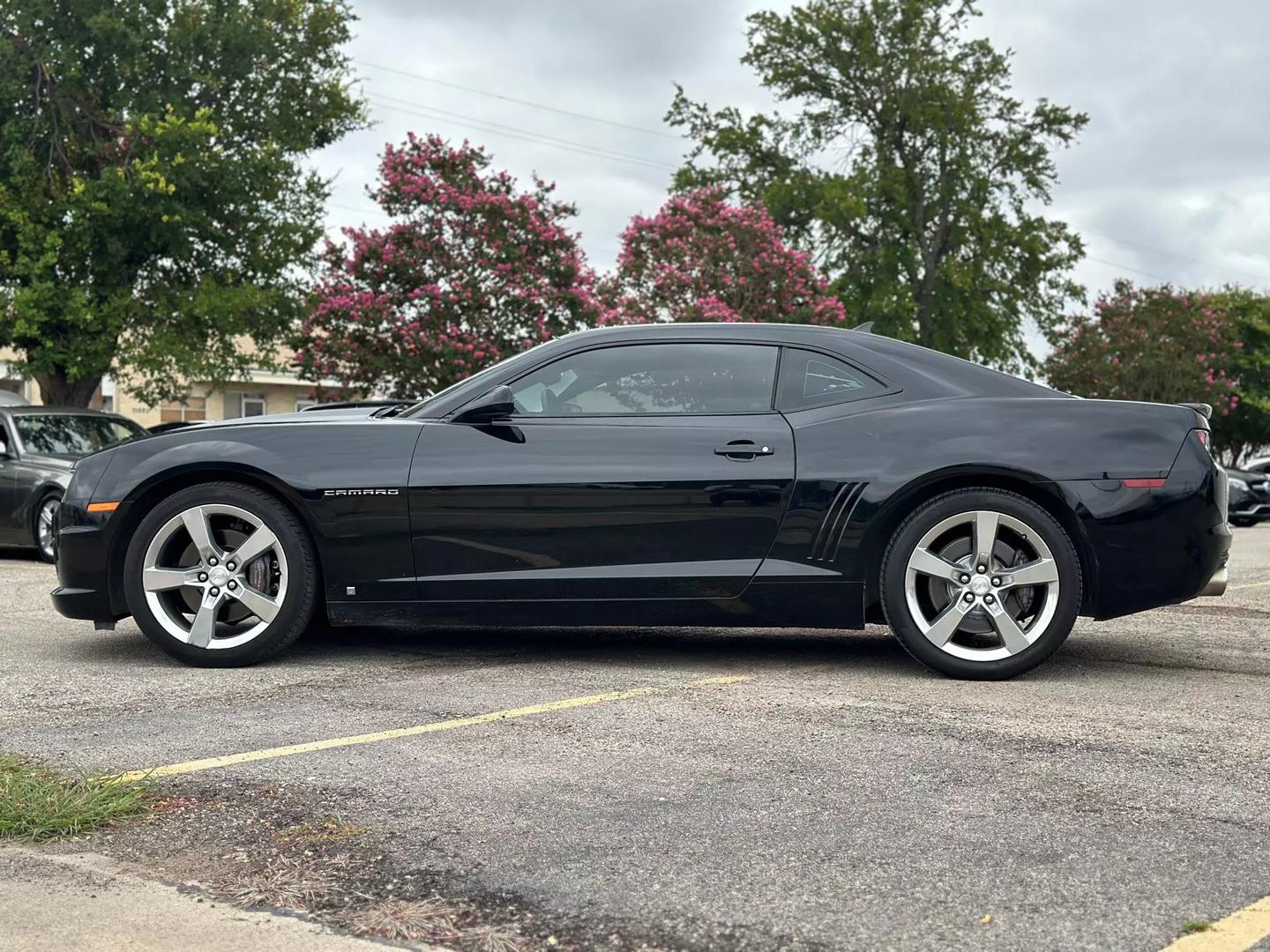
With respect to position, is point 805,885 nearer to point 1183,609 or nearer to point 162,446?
point 162,446

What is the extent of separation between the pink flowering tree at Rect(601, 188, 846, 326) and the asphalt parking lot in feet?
65.4

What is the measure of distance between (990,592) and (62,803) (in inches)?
141

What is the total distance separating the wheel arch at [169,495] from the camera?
604 cm

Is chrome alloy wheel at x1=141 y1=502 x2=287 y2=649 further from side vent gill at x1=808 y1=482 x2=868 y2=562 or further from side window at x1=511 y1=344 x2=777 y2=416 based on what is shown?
side vent gill at x1=808 y1=482 x2=868 y2=562

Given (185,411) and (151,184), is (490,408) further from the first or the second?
(185,411)

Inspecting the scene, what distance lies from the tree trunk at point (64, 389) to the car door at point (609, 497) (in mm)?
19030

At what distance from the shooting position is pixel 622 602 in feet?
19.0

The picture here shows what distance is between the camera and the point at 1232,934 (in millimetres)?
2723

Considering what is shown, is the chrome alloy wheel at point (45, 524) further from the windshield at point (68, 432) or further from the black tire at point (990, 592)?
the black tire at point (990, 592)

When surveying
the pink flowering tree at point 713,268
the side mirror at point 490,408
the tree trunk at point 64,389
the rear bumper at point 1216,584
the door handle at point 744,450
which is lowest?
the rear bumper at point 1216,584

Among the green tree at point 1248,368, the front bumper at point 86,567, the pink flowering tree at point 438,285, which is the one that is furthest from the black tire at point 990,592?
the green tree at point 1248,368

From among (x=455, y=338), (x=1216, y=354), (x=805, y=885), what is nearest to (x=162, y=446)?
(x=805, y=885)

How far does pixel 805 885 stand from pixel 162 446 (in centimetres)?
406

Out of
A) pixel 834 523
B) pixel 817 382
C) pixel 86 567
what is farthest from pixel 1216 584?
pixel 86 567
